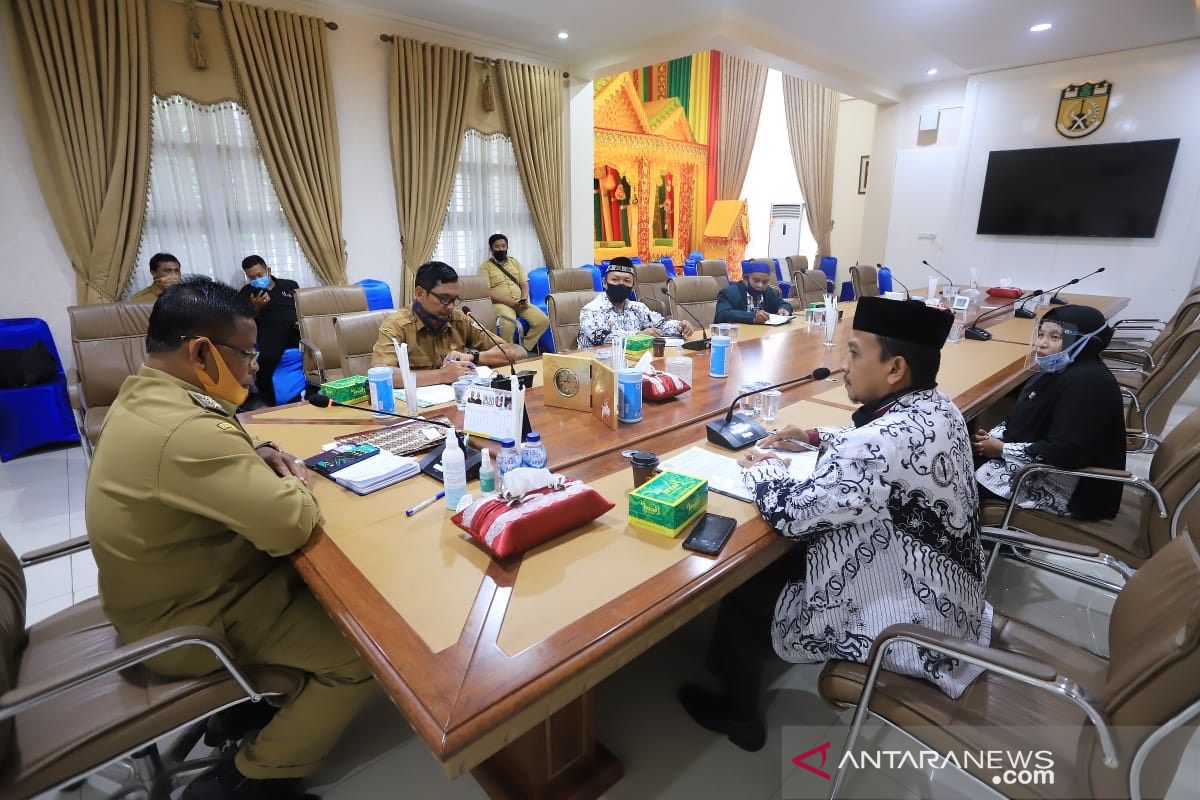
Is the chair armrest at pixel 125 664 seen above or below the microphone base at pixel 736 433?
below

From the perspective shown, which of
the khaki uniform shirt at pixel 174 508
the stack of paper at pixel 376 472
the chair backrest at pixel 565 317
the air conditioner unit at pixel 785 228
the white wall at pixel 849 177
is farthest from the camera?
the air conditioner unit at pixel 785 228

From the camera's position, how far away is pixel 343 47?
441 centimetres

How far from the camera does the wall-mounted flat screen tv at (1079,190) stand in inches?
217

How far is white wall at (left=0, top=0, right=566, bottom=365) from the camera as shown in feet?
11.3

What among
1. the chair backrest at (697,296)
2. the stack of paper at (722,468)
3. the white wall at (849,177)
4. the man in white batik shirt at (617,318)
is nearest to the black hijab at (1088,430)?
the stack of paper at (722,468)

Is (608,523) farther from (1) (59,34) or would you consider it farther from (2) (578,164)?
(2) (578,164)

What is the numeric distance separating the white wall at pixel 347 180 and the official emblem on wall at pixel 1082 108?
5.30 meters

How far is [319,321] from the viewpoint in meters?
3.43

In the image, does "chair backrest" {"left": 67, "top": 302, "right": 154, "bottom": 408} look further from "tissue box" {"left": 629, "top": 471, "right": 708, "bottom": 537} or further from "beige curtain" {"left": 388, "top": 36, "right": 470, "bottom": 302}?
"tissue box" {"left": 629, "top": 471, "right": 708, "bottom": 537}

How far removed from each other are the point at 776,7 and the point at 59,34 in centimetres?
477

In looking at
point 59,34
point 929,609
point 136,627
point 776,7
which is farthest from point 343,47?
point 929,609

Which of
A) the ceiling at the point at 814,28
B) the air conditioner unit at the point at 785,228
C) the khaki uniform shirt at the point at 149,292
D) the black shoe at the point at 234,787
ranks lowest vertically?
the black shoe at the point at 234,787

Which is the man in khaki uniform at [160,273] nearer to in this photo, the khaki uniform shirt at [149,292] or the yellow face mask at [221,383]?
the khaki uniform shirt at [149,292]

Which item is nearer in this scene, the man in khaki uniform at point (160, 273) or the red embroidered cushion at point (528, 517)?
the red embroidered cushion at point (528, 517)
